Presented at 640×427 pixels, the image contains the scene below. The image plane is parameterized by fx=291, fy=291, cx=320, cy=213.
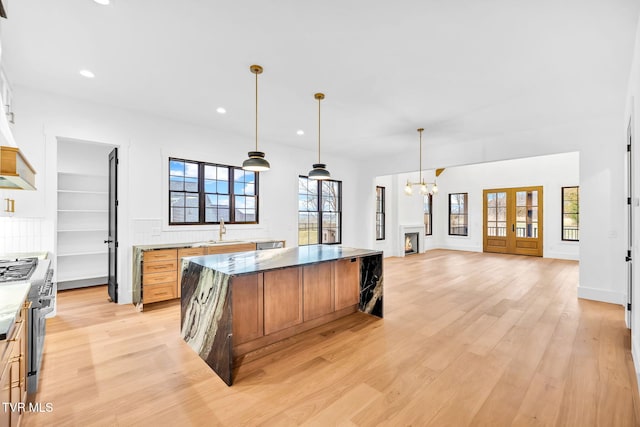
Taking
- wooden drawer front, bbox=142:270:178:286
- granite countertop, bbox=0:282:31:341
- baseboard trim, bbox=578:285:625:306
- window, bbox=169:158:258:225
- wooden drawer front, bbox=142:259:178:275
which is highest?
window, bbox=169:158:258:225

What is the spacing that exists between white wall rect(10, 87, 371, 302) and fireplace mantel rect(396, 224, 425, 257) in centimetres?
395

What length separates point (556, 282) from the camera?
5676 mm

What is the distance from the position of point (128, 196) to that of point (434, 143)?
583 centimetres

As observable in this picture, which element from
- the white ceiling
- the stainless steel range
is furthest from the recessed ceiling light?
the stainless steel range

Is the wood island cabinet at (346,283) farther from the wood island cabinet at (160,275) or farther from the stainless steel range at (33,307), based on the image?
the stainless steel range at (33,307)

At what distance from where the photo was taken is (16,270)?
2551mm

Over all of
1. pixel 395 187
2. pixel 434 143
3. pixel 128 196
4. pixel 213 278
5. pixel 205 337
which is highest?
pixel 434 143

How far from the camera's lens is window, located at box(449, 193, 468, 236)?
419 inches

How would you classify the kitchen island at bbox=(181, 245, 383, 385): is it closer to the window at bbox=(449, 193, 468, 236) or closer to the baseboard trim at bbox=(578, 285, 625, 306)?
the baseboard trim at bbox=(578, 285, 625, 306)

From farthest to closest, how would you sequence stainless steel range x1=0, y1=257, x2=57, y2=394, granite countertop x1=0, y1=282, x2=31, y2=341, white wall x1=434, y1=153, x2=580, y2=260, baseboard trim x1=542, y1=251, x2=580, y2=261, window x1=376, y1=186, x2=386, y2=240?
window x1=376, y1=186, x2=386, y2=240 → white wall x1=434, y1=153, x2=580, y2=260 → baseboard trim x1=542, y1=251, x2=580, y2=261 → stainless steel range x1=0, y1=257, x2=57, y2=394 → granite countertop x1=0, y1=282, x2=31, y2=341

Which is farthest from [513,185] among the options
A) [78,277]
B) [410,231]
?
[78,277]

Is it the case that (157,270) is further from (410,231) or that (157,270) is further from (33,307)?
(410,231)

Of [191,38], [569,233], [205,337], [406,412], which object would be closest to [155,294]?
[205,337]

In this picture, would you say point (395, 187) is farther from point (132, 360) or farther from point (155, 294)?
point (132, 360)
